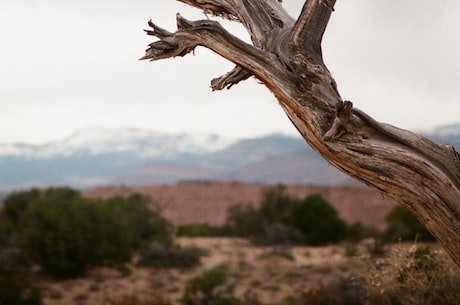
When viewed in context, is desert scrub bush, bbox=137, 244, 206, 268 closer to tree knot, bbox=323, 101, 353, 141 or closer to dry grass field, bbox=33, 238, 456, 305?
dry grass field, bbox=33, 238, 456, 305

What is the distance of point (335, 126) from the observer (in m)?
5.79

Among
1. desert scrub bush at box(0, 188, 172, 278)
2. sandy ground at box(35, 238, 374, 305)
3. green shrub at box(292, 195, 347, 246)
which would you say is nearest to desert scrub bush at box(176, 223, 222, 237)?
green shrub at box(292, 195, 347, 246)

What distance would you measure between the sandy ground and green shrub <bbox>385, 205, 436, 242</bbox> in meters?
2.96

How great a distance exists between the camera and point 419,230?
33.5 m

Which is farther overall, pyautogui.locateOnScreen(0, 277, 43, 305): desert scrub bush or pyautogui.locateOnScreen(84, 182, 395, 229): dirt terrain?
pyautogui.locateOnScreen(84, 182, 395, 229): dirt terrain

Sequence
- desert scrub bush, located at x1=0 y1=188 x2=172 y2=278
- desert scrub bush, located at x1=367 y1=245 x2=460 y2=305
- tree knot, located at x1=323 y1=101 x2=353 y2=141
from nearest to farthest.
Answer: tree knot, located at x1=323 y1=101 x2=353 y2=141
desert scrub bush, located at x1=367 y1=245 x2=460 y2=305
desert scrub bush, located at x1=0 y1=188 x2=172 y2=278

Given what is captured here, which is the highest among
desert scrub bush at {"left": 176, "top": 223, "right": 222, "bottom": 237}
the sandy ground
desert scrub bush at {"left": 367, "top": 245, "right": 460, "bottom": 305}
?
desert scrub bush at {"left": 367, "top": 245, "right": 460, "bottom": 305}

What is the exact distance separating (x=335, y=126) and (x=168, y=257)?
76.2 ft

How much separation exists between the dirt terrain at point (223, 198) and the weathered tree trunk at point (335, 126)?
205 ft

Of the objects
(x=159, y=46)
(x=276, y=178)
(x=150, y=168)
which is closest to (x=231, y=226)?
(x=159, y=46)

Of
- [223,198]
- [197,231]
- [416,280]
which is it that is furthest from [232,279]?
[223,198]

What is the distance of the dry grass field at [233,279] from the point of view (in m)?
22.2

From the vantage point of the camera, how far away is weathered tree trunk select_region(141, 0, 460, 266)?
A: 19.0 ft

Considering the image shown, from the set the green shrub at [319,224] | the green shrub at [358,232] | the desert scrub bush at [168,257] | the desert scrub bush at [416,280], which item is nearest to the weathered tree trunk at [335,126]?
the desert scrub bush at [416,280]
